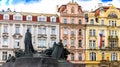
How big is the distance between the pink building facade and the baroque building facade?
1.04 meters

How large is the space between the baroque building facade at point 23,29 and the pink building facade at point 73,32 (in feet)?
3.42

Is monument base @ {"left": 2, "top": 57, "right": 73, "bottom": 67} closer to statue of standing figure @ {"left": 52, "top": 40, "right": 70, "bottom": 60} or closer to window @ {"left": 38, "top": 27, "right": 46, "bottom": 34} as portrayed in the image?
statue of standing figure @ {"left": 52, "top": 40, "right": 70, "bottom": 60}

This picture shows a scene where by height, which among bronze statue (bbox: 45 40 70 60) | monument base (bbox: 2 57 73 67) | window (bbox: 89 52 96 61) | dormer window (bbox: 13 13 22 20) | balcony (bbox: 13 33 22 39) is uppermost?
dormer window (bbox: 13 13 22 20)

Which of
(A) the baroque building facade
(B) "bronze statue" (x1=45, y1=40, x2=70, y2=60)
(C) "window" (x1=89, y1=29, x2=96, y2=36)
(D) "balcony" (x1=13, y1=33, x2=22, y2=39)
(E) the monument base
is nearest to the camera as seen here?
(E) the monument base

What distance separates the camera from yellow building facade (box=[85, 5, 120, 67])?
213 ft

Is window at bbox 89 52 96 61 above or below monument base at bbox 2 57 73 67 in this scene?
below

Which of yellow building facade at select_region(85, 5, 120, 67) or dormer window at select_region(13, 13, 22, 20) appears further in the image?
yellow building facade at select_region(85, 5, 120, 67)

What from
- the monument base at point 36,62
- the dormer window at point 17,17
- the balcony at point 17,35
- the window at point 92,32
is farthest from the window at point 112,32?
the monument base at point 36,62

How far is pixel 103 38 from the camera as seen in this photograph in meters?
65.5

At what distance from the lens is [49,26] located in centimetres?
6397

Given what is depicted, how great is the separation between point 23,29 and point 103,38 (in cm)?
1131

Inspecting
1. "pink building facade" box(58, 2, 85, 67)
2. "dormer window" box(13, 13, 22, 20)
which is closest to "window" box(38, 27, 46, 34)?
"pink building facade" box(58, 2, 85, 67)

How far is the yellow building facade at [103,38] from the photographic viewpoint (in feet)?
213

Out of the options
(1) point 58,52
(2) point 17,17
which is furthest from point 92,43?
(1) point 58,52
